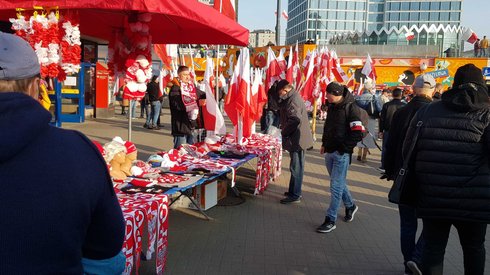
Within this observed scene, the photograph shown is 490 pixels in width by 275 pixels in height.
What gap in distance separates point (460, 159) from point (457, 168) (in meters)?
0.07

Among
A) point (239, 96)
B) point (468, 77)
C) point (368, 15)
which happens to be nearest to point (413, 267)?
point (468, 77)

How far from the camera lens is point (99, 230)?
1.37m

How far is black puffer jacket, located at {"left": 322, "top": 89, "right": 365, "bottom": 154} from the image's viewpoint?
200 inches

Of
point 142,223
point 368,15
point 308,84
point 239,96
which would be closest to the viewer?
point 142,223

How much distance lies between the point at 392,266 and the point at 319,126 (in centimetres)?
1503

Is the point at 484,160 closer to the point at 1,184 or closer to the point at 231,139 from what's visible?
the point at 1,184

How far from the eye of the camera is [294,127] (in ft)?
20.8

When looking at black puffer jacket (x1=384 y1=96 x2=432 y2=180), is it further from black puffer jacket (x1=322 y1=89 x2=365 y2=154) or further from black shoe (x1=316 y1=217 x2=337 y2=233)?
black shoe (x1=316 y1=217 x2=337 y2=233)

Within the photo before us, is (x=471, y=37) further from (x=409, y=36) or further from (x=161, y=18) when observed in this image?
(x=161, y=18)

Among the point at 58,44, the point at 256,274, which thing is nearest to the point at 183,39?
the point at 58,44

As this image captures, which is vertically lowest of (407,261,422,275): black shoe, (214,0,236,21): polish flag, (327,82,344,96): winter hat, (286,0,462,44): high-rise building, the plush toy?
(407,261,422,275): black shoe

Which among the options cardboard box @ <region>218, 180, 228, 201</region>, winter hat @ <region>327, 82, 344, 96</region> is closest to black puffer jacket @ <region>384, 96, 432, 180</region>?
winter hat @ <region>327, 82, 344, 96</region>

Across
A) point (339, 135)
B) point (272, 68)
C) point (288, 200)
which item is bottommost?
point (288, 200)

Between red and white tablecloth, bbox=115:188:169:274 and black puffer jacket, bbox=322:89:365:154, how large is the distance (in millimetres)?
2286
